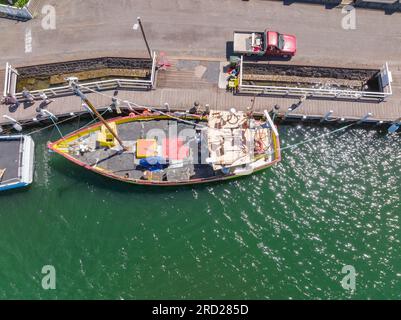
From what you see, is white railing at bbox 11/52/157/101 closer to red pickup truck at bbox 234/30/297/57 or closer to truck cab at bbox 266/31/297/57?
red pickup truck at bbox 234/30/297/57

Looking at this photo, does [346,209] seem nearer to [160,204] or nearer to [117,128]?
[160,204]

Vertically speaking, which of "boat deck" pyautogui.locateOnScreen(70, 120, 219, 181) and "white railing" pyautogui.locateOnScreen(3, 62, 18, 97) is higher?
"white railing" pyautogui.locateOnScreen(3, 62, 18, 97)

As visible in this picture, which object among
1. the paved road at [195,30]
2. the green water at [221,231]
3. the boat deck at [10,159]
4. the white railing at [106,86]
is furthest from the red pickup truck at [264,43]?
the boat deck at [10,159]

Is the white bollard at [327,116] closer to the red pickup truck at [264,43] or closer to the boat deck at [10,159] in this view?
the red pickup truck at [264,43]

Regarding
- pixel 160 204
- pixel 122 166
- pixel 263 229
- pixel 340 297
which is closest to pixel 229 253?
pixel 263 229

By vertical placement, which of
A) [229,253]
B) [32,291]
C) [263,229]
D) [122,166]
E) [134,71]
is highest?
[134,71]

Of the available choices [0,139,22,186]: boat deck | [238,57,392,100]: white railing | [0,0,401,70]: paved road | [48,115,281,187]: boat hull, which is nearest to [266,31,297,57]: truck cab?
[0,0,401,70]: paved road
